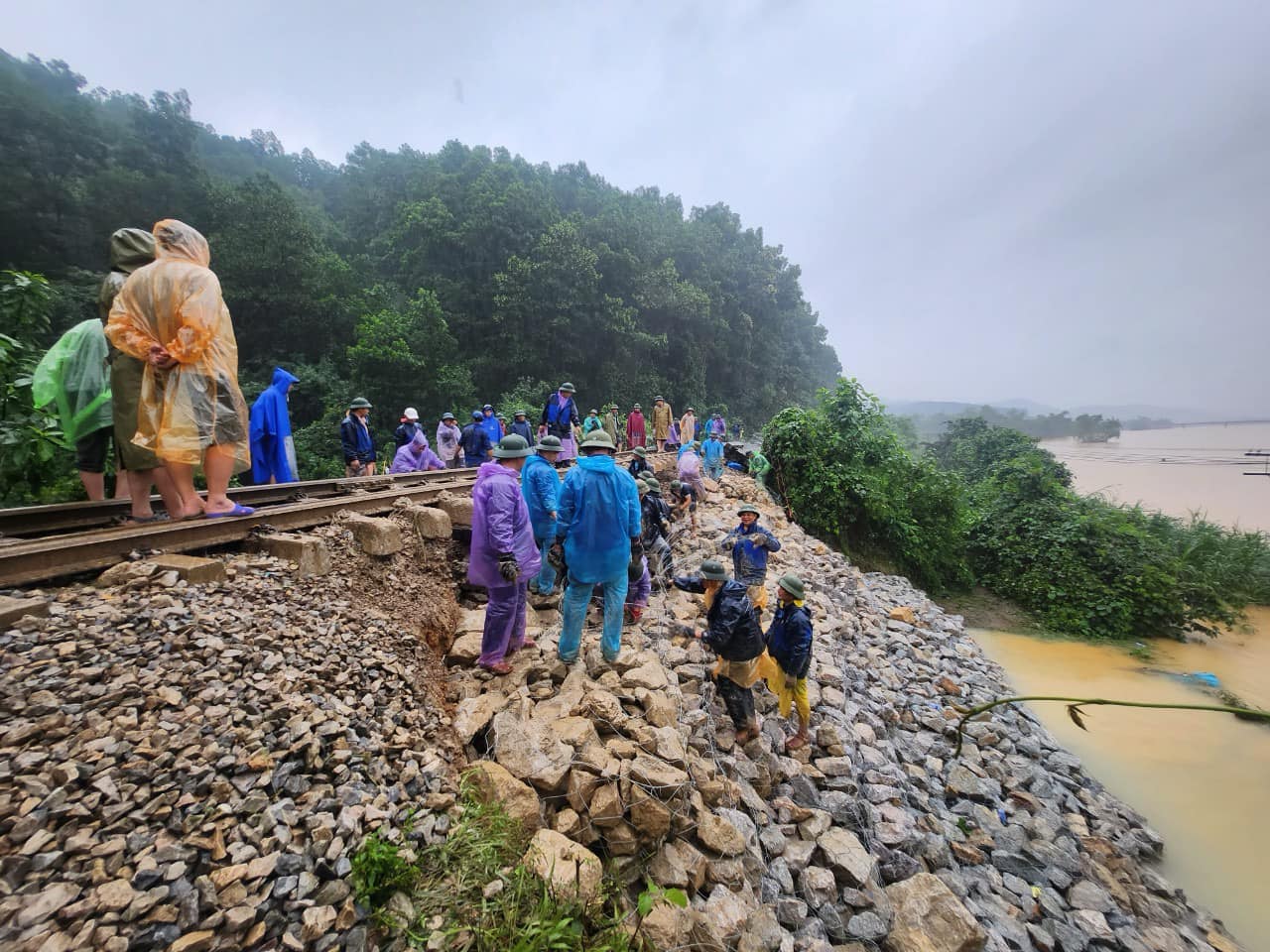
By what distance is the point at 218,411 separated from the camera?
346 centimetres

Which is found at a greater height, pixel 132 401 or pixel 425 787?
pixel 132 401

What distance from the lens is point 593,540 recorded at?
3.94 meters

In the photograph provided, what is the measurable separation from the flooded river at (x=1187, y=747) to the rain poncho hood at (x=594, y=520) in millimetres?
6941

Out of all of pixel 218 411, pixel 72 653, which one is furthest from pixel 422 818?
pixel 218 411

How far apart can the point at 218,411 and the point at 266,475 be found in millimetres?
2781

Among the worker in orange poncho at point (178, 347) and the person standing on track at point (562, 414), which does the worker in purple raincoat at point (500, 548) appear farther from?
the person standing on track at point (562, 414)

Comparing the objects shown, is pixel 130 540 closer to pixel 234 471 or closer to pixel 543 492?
pixel 234 471

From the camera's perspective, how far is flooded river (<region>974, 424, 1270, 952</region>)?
518 cm

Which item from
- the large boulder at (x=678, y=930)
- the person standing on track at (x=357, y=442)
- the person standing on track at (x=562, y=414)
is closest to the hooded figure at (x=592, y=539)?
the large boulder at (x=678, y=930)

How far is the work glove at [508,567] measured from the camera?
358 cm

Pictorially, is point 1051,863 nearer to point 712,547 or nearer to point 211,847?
point 712,547

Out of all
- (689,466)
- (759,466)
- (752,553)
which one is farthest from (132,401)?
(759,466)

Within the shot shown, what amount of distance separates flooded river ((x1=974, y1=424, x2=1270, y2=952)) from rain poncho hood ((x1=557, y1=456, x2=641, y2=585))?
273 inches

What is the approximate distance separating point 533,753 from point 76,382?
4601 mm
